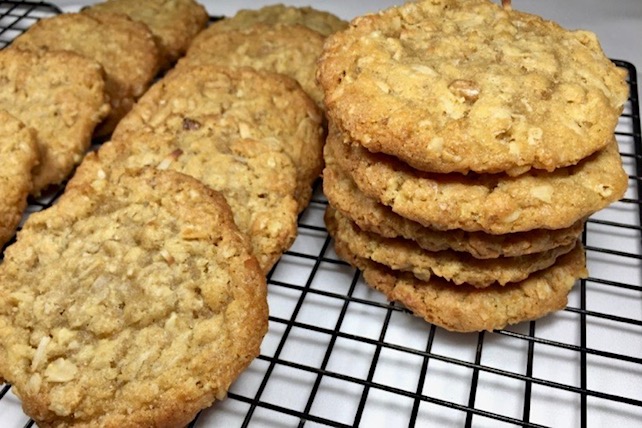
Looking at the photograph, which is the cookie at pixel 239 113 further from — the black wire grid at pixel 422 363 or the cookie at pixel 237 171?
the black wire grid at pixel 422 363

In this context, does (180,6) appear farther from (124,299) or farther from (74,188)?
(124,299)

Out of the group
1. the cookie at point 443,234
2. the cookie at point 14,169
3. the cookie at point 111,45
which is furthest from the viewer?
the cookie at point 111,45

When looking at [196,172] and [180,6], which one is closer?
[196,172]

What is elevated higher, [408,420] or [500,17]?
[500,17]

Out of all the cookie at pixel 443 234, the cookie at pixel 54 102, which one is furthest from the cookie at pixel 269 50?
the cookie at pixel 443 234

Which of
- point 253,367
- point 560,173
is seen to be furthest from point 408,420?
point 560,173

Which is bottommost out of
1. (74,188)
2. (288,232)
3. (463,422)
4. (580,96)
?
(463,422)
